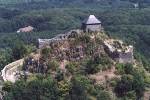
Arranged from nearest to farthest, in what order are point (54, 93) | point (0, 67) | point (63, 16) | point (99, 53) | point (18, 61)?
point (54, 93)
point (99, 53)
point (18, 61)
point (0, 67)
point (63, 16)

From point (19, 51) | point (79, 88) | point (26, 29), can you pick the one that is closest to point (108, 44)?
point (79, 88)

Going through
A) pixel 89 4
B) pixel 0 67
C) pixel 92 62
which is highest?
pixel 92 62

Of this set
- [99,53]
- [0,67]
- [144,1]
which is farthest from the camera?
[144,1]

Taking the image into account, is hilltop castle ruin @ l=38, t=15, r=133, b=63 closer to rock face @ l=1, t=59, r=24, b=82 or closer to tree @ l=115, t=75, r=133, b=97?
tree @ l=115, t=75, r=133, b=97

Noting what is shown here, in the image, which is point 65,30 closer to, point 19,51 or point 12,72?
point 19,51

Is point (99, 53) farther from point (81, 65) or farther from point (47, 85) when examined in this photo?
point (47, 85)

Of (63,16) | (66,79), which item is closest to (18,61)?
(66,79)

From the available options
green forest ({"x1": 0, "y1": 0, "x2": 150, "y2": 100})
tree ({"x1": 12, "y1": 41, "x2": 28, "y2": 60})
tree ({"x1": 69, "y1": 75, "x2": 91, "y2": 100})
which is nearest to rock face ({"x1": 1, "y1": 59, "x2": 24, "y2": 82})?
green forest ({"x1": 0, "y1": 0, "x2": 150, "y2": 100})

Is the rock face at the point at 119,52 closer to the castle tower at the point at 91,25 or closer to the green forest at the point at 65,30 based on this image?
the green forest at the point at 65,30
